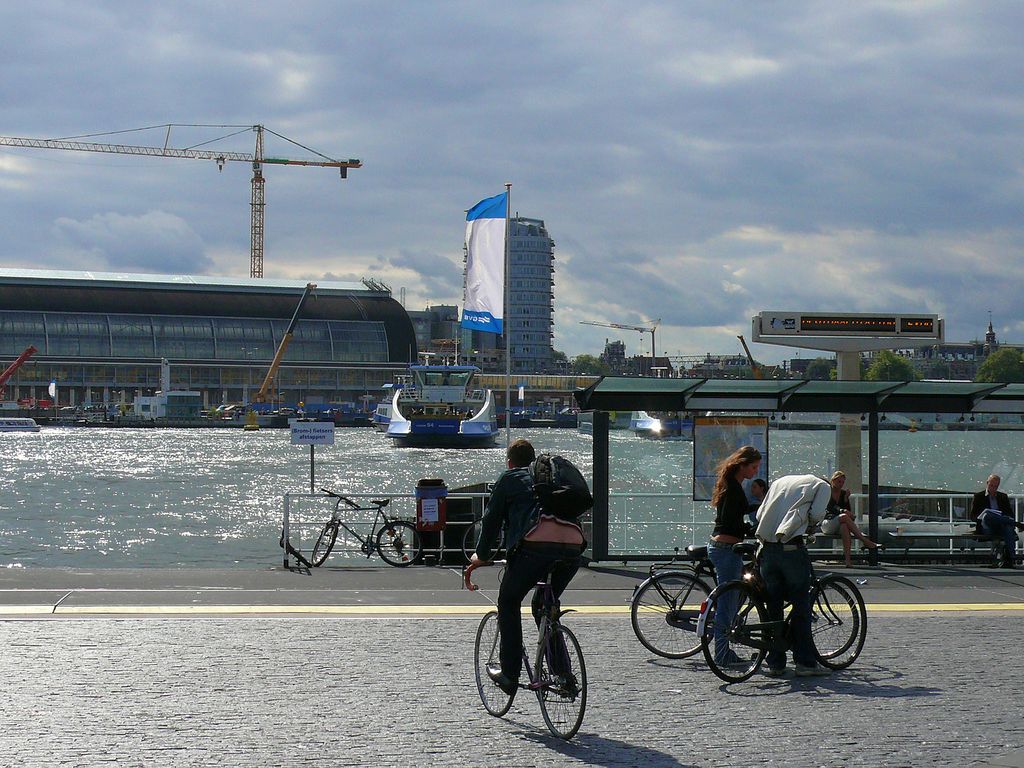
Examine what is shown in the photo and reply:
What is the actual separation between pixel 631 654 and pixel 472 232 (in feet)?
54.2

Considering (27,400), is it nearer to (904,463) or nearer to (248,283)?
(248,283)

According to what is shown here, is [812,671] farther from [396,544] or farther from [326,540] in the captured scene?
[326,540]

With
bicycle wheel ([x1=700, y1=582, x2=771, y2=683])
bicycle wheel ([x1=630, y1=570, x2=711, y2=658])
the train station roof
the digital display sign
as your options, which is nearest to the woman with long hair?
bicycle wheel ([x1=700, y1=582, x2=771, y2=683])

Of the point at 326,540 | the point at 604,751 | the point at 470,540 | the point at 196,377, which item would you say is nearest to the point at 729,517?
the point at 604,751

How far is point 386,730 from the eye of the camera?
8.48 m

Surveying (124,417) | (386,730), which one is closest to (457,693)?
(386,730)

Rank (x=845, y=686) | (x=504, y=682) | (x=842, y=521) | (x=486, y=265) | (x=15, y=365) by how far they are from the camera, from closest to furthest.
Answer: (x=504, y=682) → (x=845, y=686) → (x=842, y=521) → (x=486, y=265) → (x=15, y=365)

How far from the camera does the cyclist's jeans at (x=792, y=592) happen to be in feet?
34.2

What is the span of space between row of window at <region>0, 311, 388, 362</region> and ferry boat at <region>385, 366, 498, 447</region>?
2568 inches

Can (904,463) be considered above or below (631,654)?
above

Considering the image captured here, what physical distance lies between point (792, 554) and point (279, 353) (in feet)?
525

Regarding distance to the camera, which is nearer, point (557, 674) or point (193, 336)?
point (557, 674)

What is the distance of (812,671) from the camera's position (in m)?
10.5

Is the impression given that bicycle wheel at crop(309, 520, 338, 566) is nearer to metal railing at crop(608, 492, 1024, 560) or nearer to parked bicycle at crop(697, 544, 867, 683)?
metal railing at crop(608, 492, 1024, 560)
